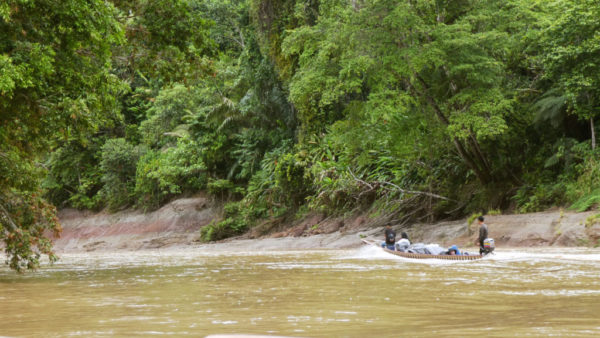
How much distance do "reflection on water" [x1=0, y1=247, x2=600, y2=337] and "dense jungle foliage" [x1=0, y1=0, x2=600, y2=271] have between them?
3164mm

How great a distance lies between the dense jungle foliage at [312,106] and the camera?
11.9 metres

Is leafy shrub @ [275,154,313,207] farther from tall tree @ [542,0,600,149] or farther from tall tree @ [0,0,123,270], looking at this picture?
tall tree @ [0,0,123,270]

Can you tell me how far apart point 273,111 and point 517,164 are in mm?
13915

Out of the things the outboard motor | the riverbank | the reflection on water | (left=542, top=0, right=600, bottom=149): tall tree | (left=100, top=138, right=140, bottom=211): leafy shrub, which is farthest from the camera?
(left=100, top=138, right=140, bottom=211): leafy shrub

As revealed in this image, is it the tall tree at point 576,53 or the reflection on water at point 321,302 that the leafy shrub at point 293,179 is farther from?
the reflection on water at point 321,302

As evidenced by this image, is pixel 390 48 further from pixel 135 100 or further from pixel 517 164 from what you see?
pixel 135 100

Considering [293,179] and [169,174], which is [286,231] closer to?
[293,179]

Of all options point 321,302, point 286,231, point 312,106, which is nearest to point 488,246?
point 321,302

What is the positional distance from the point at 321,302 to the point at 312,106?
20.4 metres

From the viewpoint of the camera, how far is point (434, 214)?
26219 millimetres

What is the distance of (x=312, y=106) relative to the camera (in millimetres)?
28391

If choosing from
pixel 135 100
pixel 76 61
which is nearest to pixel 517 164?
pixel 76 61

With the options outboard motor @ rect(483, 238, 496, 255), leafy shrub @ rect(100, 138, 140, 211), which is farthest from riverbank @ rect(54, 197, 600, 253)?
outboard motor @ rect(483, 238, 496, 255)

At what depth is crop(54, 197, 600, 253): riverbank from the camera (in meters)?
20.5
